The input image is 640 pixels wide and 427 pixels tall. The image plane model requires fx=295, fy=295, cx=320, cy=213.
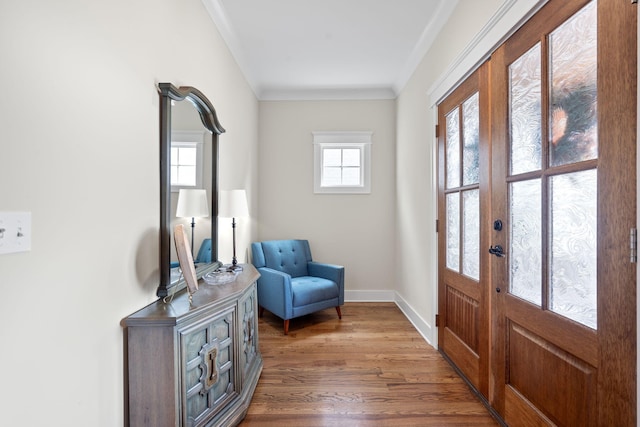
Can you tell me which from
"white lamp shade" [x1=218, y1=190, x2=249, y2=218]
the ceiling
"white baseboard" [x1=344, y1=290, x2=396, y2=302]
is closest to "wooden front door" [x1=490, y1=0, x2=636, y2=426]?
the ceiling

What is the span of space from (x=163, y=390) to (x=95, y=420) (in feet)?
0.76

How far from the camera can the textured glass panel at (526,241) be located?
1385mm

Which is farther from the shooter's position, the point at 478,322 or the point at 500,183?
the point at 478,322

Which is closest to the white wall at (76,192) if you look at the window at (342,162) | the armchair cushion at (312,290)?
the armchair cushion at (312,290)

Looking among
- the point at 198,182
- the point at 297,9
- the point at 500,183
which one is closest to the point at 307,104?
the point at 297,9

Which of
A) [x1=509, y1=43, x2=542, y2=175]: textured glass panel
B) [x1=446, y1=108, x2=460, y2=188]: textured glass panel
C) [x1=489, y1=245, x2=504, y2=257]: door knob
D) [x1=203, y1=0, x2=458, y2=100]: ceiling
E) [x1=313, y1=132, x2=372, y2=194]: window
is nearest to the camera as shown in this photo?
[x1=509, y1=43, x2=542, y2=175]: textured glass panel

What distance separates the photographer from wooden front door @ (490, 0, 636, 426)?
0.99 meters

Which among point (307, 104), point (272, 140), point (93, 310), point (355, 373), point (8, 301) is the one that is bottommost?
point (355, 373)

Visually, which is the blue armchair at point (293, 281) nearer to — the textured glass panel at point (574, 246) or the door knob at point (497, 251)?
the door knob at point (497, 251)

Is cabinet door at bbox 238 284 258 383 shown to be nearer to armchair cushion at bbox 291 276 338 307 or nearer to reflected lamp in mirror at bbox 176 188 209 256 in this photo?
reflected lamp in mirror at bbox 176 188 209 256

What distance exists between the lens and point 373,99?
3.90 metres

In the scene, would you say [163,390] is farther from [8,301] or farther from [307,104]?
[307,104]

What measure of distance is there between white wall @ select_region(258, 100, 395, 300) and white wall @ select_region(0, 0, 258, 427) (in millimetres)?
2377

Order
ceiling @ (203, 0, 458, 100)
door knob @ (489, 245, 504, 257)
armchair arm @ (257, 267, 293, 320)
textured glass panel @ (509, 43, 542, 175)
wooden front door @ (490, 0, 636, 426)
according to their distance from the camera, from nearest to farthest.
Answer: wooden front door @ (490, 0, 636, 426), textured glass panel @ (509, 43, 542, 175), door knob @ (489, 245, 504, 257), ceiling @ (203, 0, 458, 100), armchair arm @ (257, 267, 293, 320)
